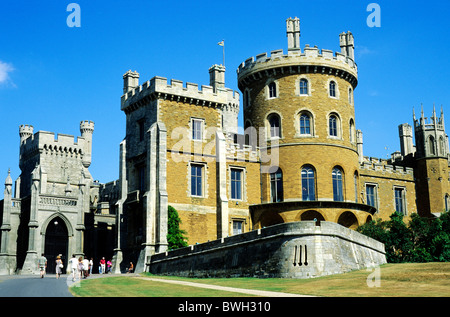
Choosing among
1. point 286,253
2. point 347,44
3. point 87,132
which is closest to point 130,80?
point 347,44

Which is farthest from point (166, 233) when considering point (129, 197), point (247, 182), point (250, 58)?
point (250, 58)

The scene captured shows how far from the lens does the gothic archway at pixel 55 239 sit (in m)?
51.4

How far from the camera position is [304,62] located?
4300 centimetres

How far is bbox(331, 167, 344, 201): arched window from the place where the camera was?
42625 mm

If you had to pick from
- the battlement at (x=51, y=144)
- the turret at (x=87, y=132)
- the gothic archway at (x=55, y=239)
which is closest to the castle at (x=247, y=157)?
the gothic archway at (x=55, y=239)

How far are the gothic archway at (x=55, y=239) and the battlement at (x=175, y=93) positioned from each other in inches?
539

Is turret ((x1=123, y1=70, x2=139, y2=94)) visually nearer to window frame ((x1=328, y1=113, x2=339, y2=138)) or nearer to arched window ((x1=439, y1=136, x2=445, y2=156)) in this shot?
window frame ((x1=328, y1=113, x2=339, y2=138))

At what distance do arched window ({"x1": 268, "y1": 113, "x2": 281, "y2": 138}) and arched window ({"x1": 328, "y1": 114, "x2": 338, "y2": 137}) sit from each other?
3.75 metres

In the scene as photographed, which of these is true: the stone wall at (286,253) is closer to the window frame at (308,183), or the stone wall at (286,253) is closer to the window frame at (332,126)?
the window frame at (308,183)

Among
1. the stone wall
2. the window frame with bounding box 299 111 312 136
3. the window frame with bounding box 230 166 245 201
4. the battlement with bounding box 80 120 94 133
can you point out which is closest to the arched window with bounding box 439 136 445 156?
the window frame with bounding box 299 111 312 136

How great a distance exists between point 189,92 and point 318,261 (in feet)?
62.1

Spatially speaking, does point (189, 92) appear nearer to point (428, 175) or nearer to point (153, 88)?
point (153, 88)
